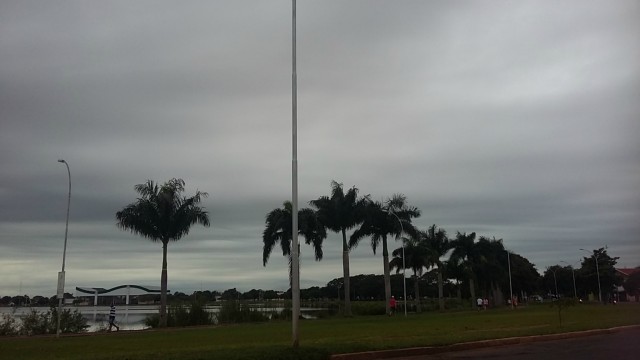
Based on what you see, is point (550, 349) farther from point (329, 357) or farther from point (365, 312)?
point (365, 312)

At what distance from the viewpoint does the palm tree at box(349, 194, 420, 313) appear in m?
51.2

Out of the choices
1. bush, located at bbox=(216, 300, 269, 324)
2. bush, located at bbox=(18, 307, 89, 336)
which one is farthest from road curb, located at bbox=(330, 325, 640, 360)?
bush, located at bbox=(216, 300, 269, 324)

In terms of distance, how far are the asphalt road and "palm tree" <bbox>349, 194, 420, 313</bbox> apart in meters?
29.5

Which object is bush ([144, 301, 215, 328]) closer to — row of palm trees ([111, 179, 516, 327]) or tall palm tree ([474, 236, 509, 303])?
row of palm trees ([111, 179, 516, 327])

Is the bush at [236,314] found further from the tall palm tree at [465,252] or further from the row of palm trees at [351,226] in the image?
the tall palm tree at [465,252]

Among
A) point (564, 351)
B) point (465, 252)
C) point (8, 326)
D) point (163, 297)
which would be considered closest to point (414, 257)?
point (465, 252)

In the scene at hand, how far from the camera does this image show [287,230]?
48750mm

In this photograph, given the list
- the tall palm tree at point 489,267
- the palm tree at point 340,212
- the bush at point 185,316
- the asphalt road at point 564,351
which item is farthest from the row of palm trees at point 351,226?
the asphalt road at point 564,351

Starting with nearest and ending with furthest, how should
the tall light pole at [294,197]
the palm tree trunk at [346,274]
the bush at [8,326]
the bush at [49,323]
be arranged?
1. the tall light pole at [294,197]
2. the bush at [8,326]
3. the bush at [49,323]
4. the palm tree trunk at [346,274]

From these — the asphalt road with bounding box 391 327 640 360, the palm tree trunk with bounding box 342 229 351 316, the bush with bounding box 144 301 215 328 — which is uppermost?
the palm tree trunk with bounding box 342 229 351 316

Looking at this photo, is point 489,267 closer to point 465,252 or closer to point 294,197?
point 465,252

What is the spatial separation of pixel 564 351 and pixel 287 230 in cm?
3246

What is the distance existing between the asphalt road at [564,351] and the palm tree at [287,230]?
28.5 metres

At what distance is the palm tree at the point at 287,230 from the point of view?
48531 mm
